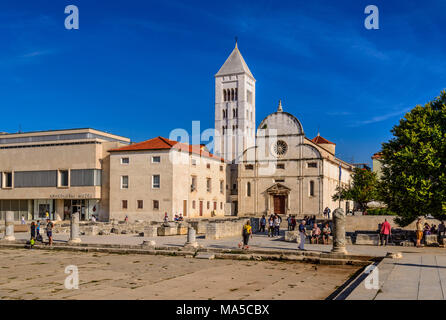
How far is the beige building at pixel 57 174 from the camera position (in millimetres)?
55219

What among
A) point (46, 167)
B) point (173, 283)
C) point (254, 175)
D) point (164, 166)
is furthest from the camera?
point (254, 175)

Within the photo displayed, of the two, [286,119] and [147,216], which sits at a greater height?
[286,119]

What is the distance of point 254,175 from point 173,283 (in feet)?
155

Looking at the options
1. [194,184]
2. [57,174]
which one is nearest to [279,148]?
[194,184]

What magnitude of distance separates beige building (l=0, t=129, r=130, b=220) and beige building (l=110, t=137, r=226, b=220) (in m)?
2.31

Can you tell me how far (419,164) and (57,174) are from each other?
4292 cm

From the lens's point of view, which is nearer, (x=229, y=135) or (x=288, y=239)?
(x=288, y=239)

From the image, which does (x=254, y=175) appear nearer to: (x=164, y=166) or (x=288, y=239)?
(x=164, y=166)

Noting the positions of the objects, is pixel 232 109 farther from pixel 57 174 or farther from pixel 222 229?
pixel 222 229

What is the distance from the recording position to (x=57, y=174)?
185ft

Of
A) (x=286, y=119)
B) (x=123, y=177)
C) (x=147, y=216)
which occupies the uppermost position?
(x=286, y=119)
